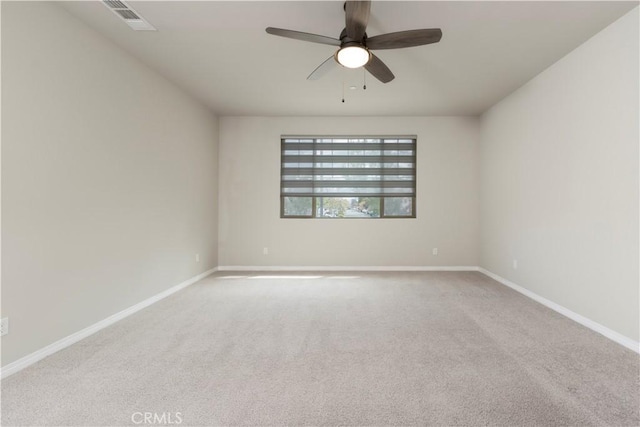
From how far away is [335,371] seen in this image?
2.11 metres

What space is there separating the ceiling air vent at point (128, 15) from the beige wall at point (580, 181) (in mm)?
3910

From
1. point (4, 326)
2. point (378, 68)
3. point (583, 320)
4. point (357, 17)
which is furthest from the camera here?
point (583, 320)

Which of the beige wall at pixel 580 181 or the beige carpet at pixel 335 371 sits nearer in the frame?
the beige carpet at pixel 335 371

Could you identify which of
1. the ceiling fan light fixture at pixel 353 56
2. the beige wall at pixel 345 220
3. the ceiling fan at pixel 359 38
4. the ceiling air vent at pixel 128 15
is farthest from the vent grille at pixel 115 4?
the beige wall at pixel 345 220

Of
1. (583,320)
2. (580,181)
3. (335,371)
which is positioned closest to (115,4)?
(335,371)

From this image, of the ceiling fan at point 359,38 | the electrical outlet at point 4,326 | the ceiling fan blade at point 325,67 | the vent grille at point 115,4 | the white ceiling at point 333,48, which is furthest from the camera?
the ceiling fan blade at point 325,67

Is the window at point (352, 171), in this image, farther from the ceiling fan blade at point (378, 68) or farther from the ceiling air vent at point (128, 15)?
the ceiling air vent at point (128, 15)

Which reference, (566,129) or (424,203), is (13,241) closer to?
(566,129)

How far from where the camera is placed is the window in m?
5.54

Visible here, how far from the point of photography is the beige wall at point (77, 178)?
83.0 inches

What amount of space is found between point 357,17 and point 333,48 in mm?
1034

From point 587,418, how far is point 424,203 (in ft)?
13.4

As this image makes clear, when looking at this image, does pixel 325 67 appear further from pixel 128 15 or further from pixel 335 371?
pixel 335 371

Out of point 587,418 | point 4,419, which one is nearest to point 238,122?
point 4,419
